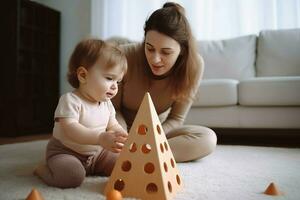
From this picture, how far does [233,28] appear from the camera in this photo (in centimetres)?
289

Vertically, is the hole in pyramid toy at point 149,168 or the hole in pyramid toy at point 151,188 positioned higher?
the hole in pyramid toy at point 149,168

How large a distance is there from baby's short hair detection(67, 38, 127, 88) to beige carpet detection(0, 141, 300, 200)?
349 millimetres

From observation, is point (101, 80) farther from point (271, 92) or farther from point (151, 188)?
point (271, 92)

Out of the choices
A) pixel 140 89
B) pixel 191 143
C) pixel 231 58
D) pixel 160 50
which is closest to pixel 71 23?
pixel 231 58

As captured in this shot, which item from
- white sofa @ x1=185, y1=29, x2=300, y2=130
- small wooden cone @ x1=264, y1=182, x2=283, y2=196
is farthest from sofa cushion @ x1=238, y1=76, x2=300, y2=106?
small wooden cone @ x1=264, y1=182, x2=283, y2=196

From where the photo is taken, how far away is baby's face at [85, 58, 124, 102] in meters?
→ 0.94

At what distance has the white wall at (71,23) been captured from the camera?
11.1 feet

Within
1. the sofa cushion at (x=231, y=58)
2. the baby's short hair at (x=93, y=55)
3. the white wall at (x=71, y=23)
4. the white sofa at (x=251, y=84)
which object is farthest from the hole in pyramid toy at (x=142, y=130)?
the white wall at (x=71, y=23)

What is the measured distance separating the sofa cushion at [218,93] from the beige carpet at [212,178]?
0.62m

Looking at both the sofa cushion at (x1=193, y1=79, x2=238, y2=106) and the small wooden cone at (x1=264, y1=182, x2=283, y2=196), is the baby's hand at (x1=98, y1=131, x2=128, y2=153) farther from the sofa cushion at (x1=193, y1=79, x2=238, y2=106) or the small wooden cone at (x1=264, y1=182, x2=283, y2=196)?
the sofa cushion at (x1=193, y1=79, x2=238, y2=106)

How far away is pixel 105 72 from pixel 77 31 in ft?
8.64

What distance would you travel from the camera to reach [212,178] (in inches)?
39.2

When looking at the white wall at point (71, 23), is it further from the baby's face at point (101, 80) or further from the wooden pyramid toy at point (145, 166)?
the wooden pyramid toy at point (145, 166)

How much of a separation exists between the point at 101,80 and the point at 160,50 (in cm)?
35
